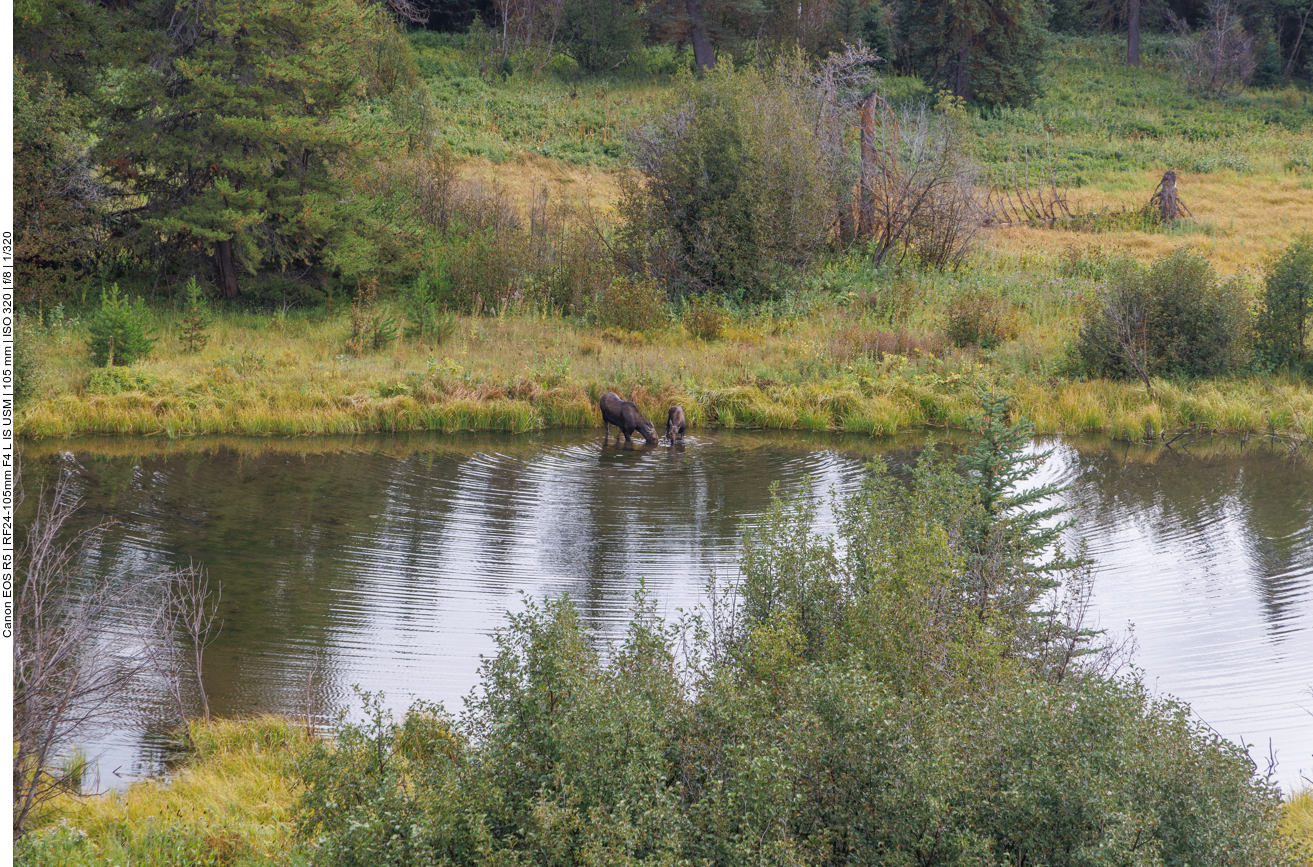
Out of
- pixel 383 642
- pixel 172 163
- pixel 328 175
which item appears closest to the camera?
pixel 383 642

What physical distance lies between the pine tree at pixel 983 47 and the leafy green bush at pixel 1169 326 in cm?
2957

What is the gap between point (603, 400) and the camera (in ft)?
54.9

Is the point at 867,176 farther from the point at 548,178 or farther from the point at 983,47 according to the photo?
the point at 983,47

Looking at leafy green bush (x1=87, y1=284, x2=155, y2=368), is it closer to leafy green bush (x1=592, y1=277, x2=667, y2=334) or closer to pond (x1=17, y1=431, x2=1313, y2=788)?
pond (x1=17, y1=431, x2=1313, y2=788)

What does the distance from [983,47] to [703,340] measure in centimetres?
3316

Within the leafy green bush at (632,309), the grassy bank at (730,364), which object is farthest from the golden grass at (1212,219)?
the leafy green bush at (632,309)

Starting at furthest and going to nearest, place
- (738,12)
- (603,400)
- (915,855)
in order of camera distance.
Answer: (738,12) < (603,400) < (915,855)

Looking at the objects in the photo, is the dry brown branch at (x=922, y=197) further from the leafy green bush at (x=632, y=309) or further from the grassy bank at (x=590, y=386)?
the leafy green bush at (x=632, y=309)

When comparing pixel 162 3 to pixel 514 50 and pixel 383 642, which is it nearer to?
pixel 383 642

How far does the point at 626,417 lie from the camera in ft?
53.8

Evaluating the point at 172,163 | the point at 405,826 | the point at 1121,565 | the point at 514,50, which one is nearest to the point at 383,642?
the point at 405,826

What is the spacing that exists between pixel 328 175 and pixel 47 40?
7.26 meters

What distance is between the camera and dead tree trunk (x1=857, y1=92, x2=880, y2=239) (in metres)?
26.6

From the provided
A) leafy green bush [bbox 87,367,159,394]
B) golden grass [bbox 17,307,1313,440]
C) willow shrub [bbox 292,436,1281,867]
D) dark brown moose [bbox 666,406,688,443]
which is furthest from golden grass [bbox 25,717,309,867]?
leafy green bush [bbox 87,367,159,394]
